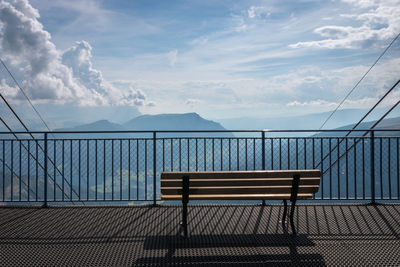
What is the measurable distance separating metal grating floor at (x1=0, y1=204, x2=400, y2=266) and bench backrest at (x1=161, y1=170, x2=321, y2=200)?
51 centimetres

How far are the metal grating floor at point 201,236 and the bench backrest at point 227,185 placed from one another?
0.51 m

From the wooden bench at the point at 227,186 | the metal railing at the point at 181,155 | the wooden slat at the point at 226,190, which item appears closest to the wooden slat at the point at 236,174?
the wooden bench at the point at 227,186

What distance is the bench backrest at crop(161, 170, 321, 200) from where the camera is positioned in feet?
13.8

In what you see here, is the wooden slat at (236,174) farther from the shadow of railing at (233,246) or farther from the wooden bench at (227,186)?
the shadow of railing at (233,246)

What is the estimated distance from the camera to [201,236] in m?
4.29

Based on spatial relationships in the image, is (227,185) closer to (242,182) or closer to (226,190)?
(226,190)

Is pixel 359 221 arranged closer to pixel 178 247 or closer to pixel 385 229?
pixel 385 229

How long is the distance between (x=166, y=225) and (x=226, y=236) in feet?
3.00

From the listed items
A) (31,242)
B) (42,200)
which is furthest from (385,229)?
(42,200)

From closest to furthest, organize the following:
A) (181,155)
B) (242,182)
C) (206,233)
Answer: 1. (242,182)
2. (206,233)
3. (181,155)

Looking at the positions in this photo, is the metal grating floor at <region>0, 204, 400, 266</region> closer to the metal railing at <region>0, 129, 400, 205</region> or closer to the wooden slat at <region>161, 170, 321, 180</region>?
the metal railing at <region>0, 129, 400, 205</region>

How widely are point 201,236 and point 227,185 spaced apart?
0.72 meters

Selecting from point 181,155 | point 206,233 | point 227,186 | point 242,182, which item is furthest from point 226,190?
point 181,155

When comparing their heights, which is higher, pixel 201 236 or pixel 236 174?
pixel 236 174
